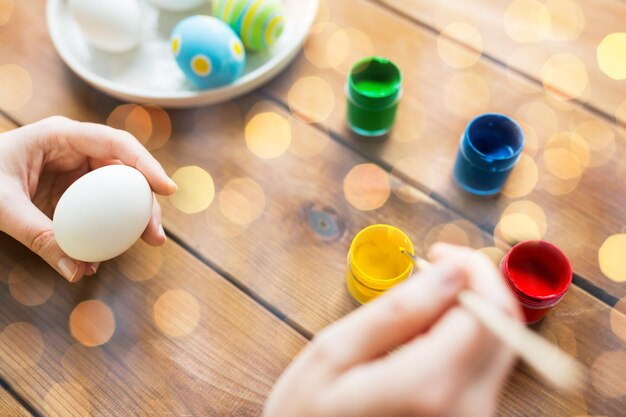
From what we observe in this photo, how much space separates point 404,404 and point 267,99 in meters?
0.71

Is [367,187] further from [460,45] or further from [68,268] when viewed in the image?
[68,268]

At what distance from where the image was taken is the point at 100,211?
0.75 metres

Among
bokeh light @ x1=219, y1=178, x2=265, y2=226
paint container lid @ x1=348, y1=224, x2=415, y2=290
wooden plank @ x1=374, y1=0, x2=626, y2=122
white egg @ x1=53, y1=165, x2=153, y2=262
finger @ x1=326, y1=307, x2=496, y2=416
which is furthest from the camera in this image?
wooden plank @ x1=374, y1=0, x2=626, y2=122

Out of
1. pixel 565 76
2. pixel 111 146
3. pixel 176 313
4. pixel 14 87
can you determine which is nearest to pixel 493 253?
pixel 565 76

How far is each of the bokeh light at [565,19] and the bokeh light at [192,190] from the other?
0.68 metres

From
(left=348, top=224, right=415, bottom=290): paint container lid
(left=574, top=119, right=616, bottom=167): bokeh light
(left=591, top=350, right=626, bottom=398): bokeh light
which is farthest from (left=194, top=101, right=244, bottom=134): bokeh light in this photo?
(left=591, top=350, right=626, bottom=398): bokeh light

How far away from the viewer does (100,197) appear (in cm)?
75

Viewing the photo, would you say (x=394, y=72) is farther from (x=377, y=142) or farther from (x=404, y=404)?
(x=404, y=404)

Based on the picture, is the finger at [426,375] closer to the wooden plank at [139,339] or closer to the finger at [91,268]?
the wooden plank at [139,339]

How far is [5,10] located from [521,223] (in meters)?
1.02

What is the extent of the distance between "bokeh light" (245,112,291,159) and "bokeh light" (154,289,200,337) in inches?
10.7

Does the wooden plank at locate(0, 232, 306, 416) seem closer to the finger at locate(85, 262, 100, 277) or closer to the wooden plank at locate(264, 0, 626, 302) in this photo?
the finger at locate(85, 262, 100, 277)

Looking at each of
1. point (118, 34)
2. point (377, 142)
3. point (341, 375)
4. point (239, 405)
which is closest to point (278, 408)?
point (341, 375)

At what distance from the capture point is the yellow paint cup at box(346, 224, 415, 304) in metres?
0.84
